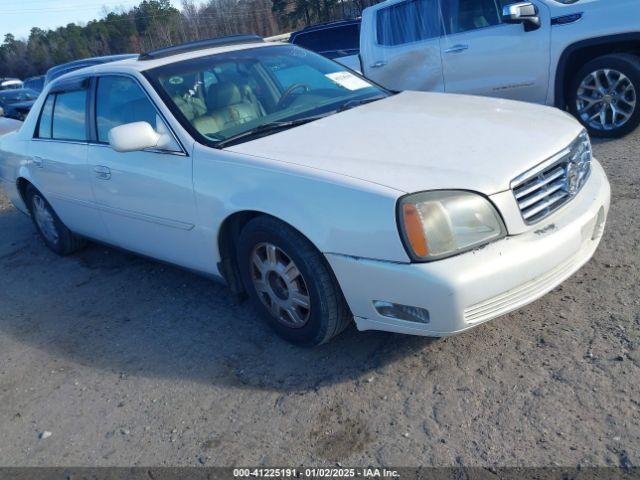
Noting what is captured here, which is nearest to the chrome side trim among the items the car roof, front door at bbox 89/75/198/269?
front door at bbox 89/75/198/269

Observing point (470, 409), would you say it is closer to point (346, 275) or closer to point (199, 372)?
point (346, 275)

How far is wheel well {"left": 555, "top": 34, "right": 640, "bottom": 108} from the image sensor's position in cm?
585

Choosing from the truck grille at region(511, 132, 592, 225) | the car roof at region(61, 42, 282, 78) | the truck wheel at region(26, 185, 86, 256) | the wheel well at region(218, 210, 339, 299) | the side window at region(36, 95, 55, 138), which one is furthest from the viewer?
the truck wheel at region(26, 185, 86, 256)

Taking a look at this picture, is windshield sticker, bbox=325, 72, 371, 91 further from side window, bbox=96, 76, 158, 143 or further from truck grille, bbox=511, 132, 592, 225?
truck grille, bbox=511, 132, 592, 225

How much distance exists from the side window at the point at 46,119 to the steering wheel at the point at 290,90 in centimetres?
218

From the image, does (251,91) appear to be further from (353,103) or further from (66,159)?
(66,159)

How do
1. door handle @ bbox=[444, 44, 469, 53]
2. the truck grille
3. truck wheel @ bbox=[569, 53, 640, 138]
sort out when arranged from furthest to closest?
door handle @ bbox=[444, 44, 469, 53] → truck wheel @ bbox=[569, 53, 640, 138] → the truck grille

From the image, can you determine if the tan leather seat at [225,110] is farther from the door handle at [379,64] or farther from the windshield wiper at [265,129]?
the door handle at [379,64]

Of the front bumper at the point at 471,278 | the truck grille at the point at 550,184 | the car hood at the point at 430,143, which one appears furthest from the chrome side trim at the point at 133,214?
the truck grille at the point at 550,184

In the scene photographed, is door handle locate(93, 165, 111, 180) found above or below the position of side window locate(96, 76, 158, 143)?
below

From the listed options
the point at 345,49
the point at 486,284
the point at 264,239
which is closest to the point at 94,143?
the point at 264,239

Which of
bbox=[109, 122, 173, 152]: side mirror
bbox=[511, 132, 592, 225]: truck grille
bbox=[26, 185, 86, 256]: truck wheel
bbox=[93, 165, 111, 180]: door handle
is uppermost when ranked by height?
bbox=[109, 122, 173, 152]: side mirror

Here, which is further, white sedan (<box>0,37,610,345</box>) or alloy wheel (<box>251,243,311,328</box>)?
alloy wheel (<box>251,243,311,328</box>)

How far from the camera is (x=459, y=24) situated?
22.4 ft
